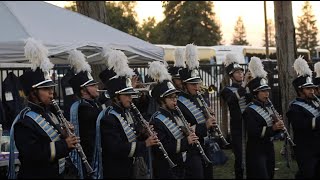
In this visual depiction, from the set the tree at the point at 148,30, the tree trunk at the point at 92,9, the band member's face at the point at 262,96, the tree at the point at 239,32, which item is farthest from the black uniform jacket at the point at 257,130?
the tree at the point at 239,32

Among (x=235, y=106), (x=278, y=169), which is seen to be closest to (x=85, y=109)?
(x=235, y=106)

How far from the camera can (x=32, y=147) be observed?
5488 millimetres

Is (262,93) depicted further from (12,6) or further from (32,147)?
(12,6)

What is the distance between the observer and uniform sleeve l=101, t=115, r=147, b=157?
240 inches

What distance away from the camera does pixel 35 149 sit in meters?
5.50

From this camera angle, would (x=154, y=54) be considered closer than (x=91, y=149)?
No

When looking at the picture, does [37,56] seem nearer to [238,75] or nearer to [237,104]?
[237,104]

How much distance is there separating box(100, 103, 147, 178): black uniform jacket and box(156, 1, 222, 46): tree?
50993 millimetres

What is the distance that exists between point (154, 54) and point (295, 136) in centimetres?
351

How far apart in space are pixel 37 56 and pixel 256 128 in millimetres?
3108

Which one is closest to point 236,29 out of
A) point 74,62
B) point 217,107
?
point 217,107

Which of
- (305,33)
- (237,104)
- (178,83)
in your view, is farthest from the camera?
(305,33)

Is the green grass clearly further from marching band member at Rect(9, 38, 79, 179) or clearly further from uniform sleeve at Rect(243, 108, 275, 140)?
marching band member at Rect(9, 38, 79, 179)

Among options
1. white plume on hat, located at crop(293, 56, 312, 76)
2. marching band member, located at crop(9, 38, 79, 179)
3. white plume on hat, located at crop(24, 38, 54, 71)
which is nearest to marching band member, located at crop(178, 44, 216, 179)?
white plume on hat, located at crop(293, 56, 312, 76)
